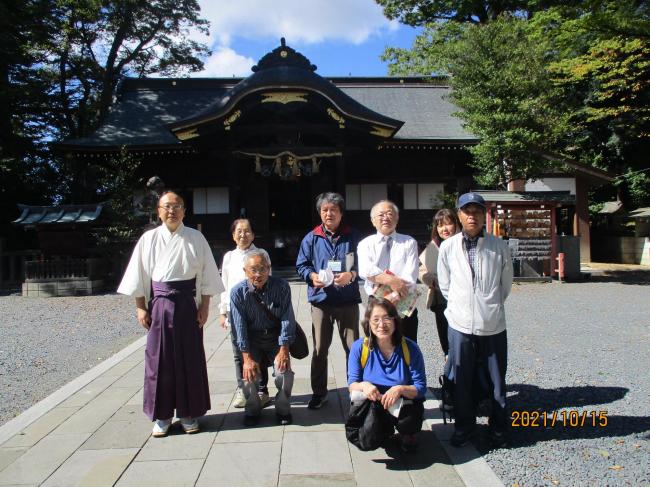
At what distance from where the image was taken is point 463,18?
75.7 ft

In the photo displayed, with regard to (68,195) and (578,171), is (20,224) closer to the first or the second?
(68,195)

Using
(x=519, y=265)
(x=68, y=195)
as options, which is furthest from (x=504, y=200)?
(x=68, y=195)

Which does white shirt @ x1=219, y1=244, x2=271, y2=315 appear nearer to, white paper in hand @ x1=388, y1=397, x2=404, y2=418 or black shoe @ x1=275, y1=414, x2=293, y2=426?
black shoe @ x1=275, y1=414, x2=293, y2=426

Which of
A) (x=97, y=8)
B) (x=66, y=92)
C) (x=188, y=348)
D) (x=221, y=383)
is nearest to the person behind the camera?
(x=188, y=348)

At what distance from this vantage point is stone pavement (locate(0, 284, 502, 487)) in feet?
8.75

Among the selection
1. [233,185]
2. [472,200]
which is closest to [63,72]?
[233,185]

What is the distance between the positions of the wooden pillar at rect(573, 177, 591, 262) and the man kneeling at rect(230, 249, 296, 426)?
15259mm

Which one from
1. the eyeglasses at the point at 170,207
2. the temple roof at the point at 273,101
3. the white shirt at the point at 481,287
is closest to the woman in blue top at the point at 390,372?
the white shirt at the point at 481,287

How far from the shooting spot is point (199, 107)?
16.9 m

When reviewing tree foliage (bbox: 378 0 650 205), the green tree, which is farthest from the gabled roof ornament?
the green tree

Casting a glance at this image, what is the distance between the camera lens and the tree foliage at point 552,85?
3.86 metres

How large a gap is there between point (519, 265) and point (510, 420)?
8.56 meters

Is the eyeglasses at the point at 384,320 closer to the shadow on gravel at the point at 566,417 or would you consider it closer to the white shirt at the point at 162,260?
the shadow on gravel at the point at 566,417

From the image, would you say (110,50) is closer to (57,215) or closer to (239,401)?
(57,215)
